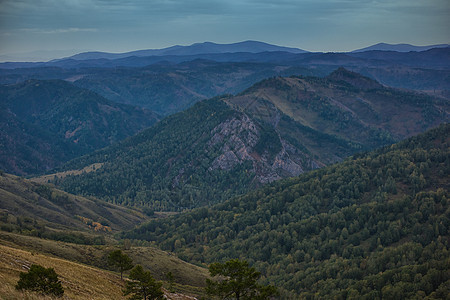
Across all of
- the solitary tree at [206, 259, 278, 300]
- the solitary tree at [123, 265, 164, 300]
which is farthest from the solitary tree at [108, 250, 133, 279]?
the solitary tree at [206, 259, 278, 300]

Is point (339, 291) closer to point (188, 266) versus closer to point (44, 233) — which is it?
point (188, 266)

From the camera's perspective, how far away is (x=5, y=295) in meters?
49.9

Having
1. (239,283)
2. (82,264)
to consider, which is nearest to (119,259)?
(82,264)

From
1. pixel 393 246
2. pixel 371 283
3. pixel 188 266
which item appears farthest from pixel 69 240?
pixel 393 246

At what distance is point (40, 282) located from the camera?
186 feet

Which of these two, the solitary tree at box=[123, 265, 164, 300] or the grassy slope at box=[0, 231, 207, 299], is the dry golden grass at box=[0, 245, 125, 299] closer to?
the grassy slope at box=[0, 231, 207, 299]

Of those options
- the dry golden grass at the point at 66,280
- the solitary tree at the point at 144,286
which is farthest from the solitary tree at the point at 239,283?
the dry golden grass at the point at 66,280

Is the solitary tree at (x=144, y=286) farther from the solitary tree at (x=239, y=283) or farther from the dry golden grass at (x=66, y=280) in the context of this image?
the solitary tree at (x=239, y=283)

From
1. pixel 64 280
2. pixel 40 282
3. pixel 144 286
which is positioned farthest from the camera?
pixel 144 286

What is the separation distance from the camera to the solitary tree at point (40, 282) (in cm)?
5540

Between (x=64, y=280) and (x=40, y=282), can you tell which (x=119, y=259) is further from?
(x=40, y=282)

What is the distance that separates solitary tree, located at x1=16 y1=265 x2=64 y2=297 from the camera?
5540 centimetres

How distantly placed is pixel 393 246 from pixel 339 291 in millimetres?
46917

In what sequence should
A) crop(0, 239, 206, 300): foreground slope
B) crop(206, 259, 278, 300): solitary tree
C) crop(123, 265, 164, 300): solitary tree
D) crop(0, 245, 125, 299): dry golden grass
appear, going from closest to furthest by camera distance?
crop(0, 239, 206, 300): foreground slope → crop(0, 245, 125, 299): dry golden grass → crop(206, 259, 278, 300): solitary tree → crop(123, 265, 164, 300): solitary tree
